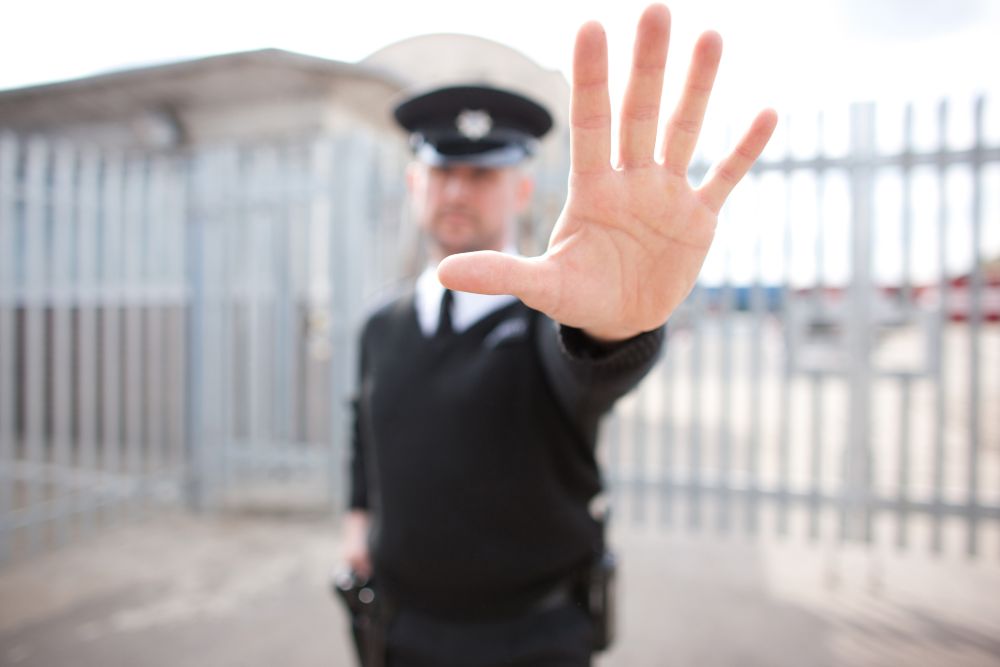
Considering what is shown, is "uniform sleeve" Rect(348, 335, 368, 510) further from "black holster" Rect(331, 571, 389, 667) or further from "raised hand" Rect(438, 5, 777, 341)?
"raised hand" Rect(438, 5, 777, 341)

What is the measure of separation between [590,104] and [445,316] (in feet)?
2.41

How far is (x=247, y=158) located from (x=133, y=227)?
95 cm

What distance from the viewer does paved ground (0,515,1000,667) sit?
2436mm

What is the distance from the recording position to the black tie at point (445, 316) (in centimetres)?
136

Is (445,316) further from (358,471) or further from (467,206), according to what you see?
(358,471)

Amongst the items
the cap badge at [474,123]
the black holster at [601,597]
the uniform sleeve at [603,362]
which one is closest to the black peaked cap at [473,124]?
the cap badge at [474,123]

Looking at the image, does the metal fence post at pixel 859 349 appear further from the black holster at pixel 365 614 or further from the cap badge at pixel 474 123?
the black holster at pixel 365 614

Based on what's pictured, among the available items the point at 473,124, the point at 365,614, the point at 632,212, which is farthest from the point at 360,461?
the point at 632,212

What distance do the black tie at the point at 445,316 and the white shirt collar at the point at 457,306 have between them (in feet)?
0.03

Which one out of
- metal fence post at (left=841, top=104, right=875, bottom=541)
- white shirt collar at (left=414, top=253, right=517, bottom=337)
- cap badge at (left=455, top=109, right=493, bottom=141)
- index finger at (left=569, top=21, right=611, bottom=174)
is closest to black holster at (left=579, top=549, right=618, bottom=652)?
white shirt collar at (left=414, top=253, right=517, bottom=337)

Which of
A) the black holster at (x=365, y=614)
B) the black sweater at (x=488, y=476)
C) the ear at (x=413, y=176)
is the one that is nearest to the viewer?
the black sweater at (x=488, y=476)

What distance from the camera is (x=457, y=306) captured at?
1.40 meters

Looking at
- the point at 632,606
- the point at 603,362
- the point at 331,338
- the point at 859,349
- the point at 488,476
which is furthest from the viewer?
the point at 331,338

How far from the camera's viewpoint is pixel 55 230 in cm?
355
